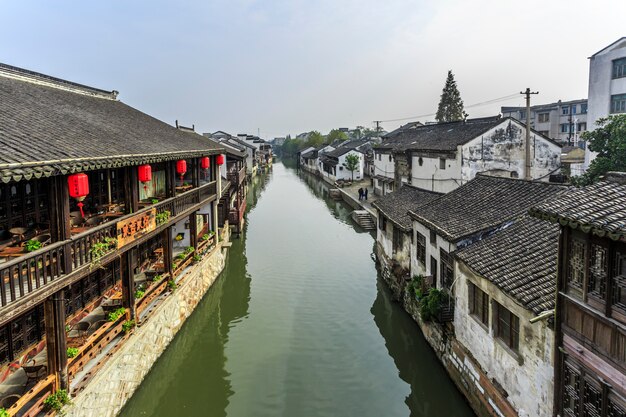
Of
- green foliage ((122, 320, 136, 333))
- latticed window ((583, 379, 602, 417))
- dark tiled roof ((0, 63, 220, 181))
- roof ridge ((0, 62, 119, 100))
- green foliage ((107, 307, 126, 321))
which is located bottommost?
green foliage ((122, 320, 136, 333))

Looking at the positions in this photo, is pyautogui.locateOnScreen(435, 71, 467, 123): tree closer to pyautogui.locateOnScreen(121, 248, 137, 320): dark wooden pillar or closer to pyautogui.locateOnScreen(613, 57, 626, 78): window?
pyautogui.locateOnScreen(613, 57, 626, 78): window

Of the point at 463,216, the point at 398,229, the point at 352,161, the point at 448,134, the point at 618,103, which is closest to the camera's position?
the point at 463,216

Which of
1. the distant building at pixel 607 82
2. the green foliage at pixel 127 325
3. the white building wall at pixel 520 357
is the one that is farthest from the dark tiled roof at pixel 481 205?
the distant building at pixel 607 82

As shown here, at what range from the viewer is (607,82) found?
103 feet

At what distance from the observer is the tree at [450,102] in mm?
73562

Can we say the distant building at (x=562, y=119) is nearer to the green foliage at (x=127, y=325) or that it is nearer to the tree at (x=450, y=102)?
the tree at (x=450, y=102)

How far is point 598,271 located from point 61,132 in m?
11.0

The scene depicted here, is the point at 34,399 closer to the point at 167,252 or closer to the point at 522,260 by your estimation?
the point at 167,252

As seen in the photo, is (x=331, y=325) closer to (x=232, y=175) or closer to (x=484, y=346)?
(x=484, y=346)

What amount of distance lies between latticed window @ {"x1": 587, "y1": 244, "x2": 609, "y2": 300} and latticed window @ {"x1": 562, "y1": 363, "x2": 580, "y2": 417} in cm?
139

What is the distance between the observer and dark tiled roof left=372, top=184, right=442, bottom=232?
19.6 meters

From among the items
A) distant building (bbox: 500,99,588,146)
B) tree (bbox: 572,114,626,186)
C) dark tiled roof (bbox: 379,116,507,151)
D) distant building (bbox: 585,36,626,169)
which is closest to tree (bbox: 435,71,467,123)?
distant building (bbox: 500,99,588,146)

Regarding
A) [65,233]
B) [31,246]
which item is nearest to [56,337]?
[31,246]

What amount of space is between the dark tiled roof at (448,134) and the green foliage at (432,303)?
52.3 ft
